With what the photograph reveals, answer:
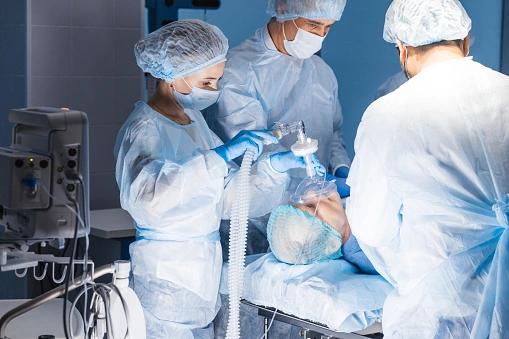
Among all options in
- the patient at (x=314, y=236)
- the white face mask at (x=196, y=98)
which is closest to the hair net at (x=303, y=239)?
the patient at (x=314, y=236)

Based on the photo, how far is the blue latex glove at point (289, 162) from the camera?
8.54ft

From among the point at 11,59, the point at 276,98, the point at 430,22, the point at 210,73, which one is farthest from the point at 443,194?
the point at 11,59

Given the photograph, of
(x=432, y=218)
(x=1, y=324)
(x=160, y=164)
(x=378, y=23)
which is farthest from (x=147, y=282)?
(x=378, y=23)

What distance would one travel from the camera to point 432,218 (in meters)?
2.06

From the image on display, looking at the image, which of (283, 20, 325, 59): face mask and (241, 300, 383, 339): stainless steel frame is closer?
(241, 300, 383, 339): stainless steel frame

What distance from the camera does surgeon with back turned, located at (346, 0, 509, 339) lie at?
6.61 feet

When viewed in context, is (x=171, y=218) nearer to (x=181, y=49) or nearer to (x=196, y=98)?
(x=196, y=98)

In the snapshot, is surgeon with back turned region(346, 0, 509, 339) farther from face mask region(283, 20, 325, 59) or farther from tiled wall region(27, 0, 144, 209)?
tiled wall region(27, 0, 144, 209)

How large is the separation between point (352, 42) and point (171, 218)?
2.36 metres

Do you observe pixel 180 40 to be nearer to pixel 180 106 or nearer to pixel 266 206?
pixel 180 106

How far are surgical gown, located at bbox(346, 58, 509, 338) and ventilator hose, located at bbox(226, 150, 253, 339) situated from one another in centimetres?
54

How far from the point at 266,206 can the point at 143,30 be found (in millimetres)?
1445

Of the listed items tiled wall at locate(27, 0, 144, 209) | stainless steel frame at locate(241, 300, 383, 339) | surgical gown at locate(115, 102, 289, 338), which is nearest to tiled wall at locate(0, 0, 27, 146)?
tiled wall at locate(27, 0, 144, 209)

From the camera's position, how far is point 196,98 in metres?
2.68
